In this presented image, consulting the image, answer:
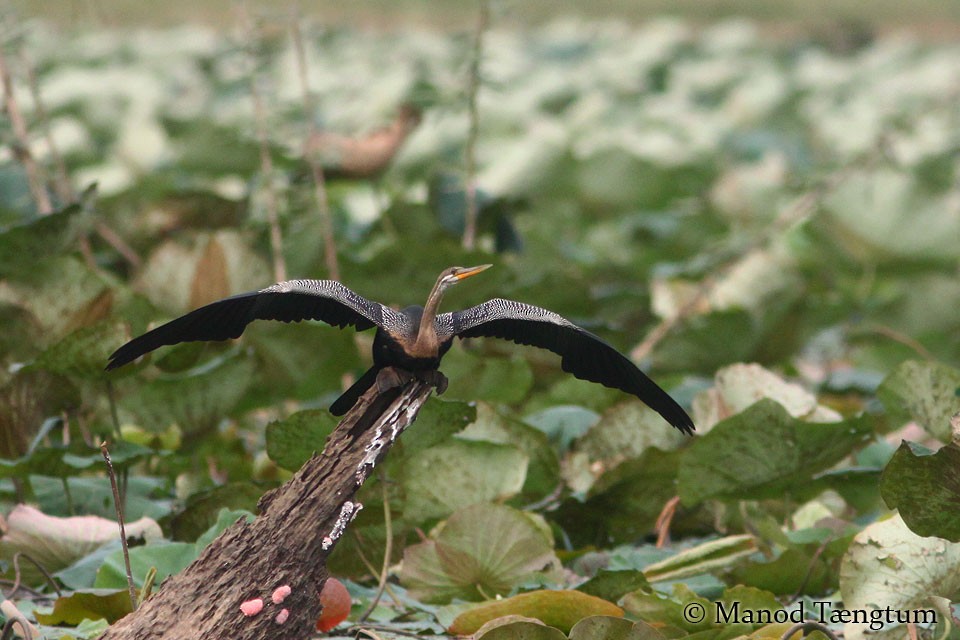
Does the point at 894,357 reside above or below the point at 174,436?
below

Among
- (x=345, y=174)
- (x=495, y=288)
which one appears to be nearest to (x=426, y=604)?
(x=495, y=288)

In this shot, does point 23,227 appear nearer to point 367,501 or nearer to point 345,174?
point 367,501

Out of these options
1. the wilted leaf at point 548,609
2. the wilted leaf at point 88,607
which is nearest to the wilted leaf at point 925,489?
the wilted leaf at point 548,609

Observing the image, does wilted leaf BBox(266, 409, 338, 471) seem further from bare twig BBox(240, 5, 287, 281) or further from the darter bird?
bare twig BBox(240, 5, 287, 281)

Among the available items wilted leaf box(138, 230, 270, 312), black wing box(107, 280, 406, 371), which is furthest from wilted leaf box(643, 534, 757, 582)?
wilted leaf box(138, 230, 270, 312)

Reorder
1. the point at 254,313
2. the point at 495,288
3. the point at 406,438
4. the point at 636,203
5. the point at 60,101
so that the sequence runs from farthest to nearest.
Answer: the point at 60,101
the point at 636,203
the point at 495,288
the point at 406,438
the point at 254,313

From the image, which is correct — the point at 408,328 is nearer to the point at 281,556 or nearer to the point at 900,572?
the point at 281,556

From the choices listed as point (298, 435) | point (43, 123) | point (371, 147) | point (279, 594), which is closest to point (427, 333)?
point (279, 594)
